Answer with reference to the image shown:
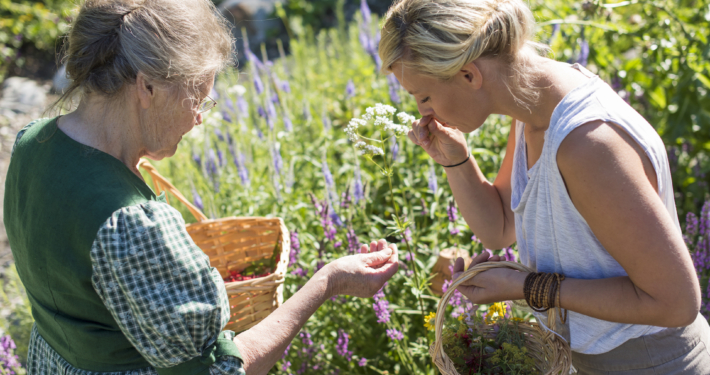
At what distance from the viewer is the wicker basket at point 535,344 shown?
4.63 ft

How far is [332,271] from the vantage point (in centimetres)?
166

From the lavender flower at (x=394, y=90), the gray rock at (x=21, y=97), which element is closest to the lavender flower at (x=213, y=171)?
the lavender flower at (x=394, y=90)

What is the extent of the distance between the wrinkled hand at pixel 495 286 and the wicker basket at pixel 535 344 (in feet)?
0.07

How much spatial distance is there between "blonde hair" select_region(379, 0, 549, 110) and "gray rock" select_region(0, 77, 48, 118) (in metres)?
7.54

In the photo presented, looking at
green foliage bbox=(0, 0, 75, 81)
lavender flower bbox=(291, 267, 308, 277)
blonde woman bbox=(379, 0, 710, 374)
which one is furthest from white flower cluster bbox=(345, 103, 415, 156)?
green foliage bbox=(0, 0, 75, 81)

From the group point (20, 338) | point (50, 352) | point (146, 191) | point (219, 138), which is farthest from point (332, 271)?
point (20, 338)

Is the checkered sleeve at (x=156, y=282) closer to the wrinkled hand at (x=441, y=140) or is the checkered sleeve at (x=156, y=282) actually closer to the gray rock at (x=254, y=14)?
the wrinkled hand at (x=441, y=140)

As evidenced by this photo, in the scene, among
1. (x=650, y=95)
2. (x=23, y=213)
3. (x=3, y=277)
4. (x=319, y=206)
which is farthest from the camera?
(x=3, y=277)

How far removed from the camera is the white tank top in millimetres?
1297

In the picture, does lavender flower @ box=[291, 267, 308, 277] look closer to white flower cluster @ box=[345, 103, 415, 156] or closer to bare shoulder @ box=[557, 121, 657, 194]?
white flower cluster @ box=[345, 103, 415, 156]

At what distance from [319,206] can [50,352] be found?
1.30 metres

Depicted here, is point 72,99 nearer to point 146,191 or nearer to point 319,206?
point 146,191

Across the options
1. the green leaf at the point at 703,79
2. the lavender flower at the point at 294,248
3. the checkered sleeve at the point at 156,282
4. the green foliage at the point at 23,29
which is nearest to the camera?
the checkered sleeve at the point at 156,282

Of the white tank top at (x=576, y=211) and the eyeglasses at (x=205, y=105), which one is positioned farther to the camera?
the eyeglasses at (x=205, y=105)
